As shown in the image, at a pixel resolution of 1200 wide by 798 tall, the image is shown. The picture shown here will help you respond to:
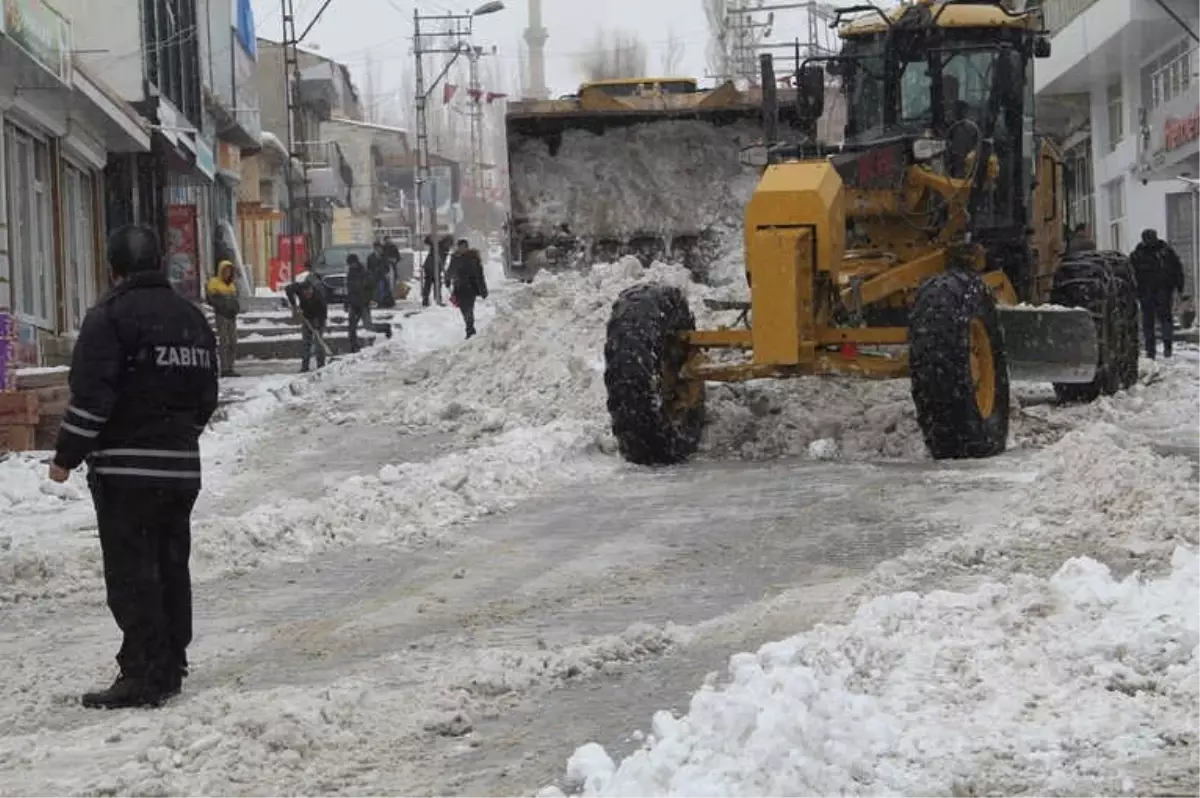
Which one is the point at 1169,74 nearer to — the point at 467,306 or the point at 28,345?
the point at 467,306

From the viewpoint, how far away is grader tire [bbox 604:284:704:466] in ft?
37.8

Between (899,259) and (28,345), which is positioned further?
(28,345)

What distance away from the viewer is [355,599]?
7.95 metres

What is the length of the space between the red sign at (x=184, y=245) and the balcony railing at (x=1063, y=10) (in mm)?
17225

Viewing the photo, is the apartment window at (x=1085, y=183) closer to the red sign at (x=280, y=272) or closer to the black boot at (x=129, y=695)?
the red sign at (x=280, y=272)

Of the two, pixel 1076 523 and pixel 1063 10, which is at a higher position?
pixel 1063 10

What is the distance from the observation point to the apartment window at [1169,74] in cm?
2998

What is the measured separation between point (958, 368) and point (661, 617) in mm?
4173

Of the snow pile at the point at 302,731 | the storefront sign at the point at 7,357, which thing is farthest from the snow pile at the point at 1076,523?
the storefront sign at the point at 7,357

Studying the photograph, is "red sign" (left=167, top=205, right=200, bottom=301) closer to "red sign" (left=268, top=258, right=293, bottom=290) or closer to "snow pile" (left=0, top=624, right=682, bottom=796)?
"red sign" (left=268, top=258, right=293, bottom=290)

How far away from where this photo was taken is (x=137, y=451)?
6051mm

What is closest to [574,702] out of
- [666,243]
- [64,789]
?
[64,789]

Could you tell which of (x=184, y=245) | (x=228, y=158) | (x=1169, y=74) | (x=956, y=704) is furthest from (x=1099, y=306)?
(x=228, y=158)

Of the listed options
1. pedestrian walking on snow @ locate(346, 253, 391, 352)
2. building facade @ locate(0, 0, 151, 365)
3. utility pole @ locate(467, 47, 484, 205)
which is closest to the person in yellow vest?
building facade @ locate(0, 0, 151, 365)
